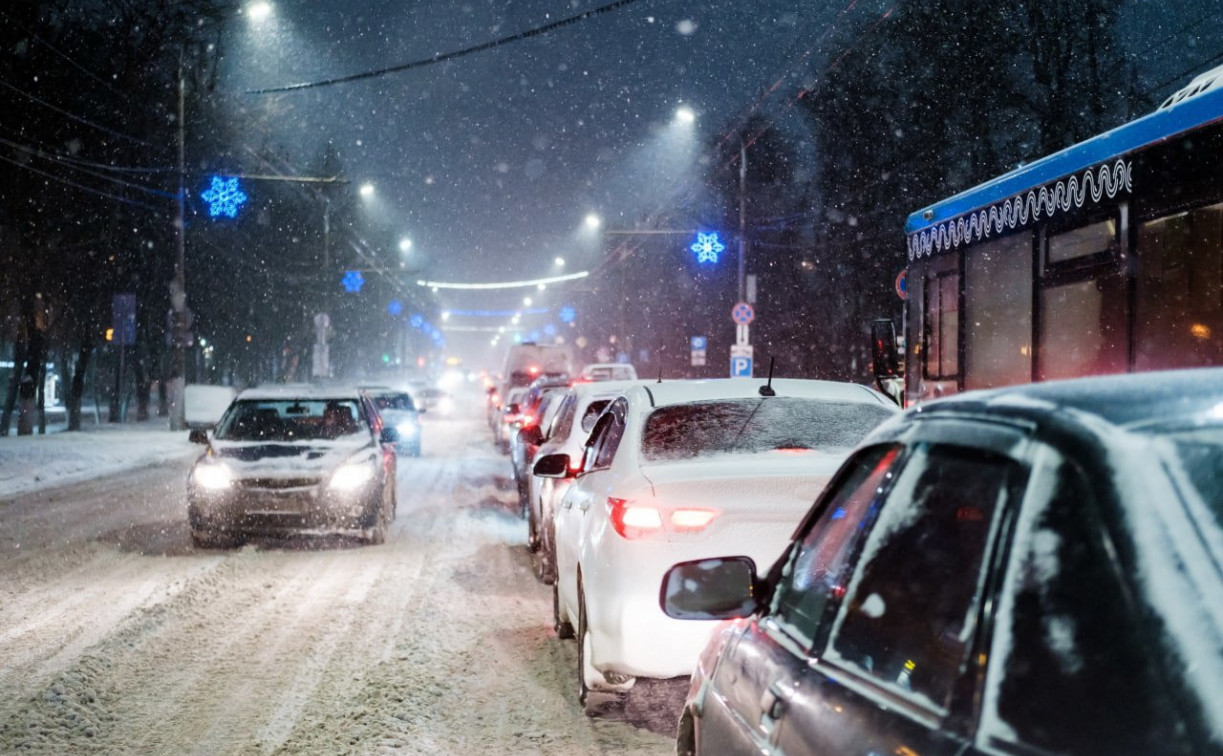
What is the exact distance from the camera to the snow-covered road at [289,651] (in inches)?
232

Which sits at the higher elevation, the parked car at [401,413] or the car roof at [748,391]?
the car roof at [748,391]

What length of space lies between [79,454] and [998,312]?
2164 cm

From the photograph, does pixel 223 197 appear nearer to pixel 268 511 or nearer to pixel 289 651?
pixel 268 511

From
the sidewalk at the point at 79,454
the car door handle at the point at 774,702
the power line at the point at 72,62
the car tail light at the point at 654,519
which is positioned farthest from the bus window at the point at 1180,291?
the power line at the point at 72,62

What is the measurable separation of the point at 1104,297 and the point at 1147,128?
125 cm

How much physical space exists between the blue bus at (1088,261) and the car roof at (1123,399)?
5.92 m

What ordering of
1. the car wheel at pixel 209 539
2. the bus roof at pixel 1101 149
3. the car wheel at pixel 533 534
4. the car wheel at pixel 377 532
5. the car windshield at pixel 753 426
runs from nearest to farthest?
the car windshield at pixel 753 426 → the bus roof at pixel 1101 149 → the car wheel at pixel 533 534 → the car wheel at pixel 209 539 → the car wheel at pixel 377 532

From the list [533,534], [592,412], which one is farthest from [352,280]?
[592,412]

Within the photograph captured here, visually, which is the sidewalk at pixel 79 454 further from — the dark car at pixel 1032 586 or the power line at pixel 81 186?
the dark car at pixel 1032 586

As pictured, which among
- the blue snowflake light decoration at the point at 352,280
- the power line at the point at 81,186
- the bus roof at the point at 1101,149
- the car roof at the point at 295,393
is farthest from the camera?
the blue snowflake light decoration at the point at 352,280

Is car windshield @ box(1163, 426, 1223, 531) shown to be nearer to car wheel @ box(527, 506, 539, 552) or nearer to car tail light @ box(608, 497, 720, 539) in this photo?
car tail light @ box(608, 497, 720, 539)

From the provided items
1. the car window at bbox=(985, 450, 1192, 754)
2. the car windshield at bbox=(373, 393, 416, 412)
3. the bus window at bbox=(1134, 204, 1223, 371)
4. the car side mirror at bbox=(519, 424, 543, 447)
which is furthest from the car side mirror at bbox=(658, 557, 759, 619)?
the car windshield at bbox=(373, 393, 416, 412)

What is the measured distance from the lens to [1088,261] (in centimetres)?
903

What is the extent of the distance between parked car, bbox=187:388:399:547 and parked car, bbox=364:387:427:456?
13.6 metres
